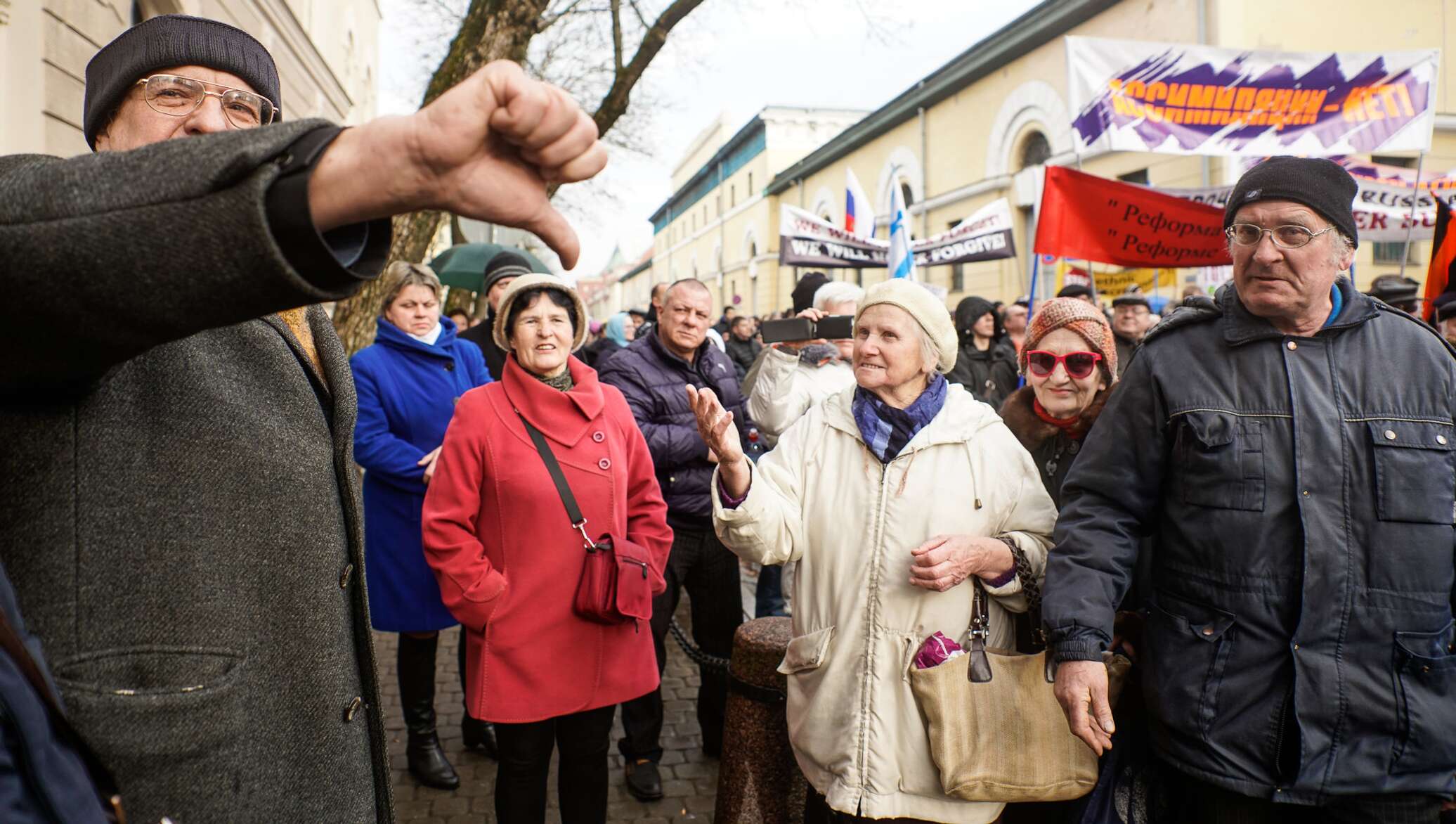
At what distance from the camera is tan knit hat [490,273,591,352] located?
11.1ft

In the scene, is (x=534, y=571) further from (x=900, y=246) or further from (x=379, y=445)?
(x=900, y=246)

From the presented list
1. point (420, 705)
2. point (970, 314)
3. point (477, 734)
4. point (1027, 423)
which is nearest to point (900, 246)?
point (970, 314)

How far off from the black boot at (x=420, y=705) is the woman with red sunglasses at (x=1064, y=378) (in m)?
2.80

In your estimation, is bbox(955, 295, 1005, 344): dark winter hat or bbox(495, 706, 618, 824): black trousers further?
bbox(955, 295, 1005, 344): dark winter hat

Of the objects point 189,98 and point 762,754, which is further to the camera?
point 762,754

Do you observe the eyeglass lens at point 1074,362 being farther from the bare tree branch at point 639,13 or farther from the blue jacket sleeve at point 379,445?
the bare tree branch at point 639,13

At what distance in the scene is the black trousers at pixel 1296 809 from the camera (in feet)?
6.94

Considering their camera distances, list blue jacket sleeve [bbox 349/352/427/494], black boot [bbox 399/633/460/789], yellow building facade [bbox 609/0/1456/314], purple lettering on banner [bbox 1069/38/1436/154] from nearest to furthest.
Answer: blue jacket sleeve [bbox 349/352/427/494] → black boot [bbox 399/633/460/789] → purple lettering on banner [bbox 1069/38/1436/154] → yellow building facade [bbox 609/0/1456/314]

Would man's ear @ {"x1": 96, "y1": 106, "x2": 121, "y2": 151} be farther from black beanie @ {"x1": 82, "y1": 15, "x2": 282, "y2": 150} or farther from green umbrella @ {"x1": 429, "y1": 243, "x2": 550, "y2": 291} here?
green umbrella @ {"x1": 429, "y1": 243, "x2": 550, "y2": 291}

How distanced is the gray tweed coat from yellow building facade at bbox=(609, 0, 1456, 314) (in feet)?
21.5

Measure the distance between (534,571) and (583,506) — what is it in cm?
27

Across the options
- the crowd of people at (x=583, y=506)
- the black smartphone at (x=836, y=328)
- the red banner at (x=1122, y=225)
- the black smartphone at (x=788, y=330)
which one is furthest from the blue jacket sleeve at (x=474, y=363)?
the red banner at (x=1122, y=225)

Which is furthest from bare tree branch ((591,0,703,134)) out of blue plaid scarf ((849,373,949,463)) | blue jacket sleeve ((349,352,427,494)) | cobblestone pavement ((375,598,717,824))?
blue plaid scarf ((849,373,949,463))

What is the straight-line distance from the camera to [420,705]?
4.05 metres
